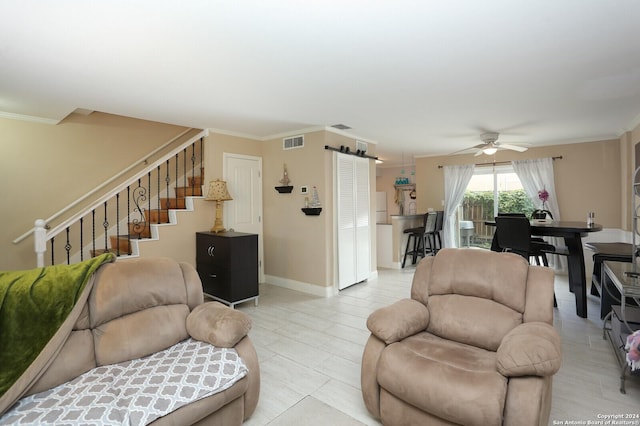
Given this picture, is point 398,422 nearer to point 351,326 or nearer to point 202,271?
point 351,326

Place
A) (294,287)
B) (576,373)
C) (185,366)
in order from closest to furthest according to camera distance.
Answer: (185,366), (576,373), (294,287)

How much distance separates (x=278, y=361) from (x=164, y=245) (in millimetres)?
2353

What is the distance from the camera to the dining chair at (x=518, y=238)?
3.90 m

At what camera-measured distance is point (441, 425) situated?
1631 mm

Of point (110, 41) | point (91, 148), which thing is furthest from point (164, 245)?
point (110, 41)

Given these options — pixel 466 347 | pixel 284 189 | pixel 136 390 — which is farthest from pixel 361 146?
pixel 136 390

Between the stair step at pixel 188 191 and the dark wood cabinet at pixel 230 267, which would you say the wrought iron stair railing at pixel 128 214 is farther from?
the dark wood cabinet at pixel 230 267

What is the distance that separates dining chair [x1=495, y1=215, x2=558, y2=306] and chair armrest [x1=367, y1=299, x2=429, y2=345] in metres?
2.42

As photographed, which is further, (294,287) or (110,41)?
(294,287)

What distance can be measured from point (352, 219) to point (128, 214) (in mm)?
3251

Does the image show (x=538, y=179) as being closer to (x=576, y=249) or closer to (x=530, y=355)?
(x=576, y=249)

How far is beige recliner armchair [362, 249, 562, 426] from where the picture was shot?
1514 millimetres

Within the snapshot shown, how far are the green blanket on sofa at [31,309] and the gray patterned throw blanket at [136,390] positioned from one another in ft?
0.66

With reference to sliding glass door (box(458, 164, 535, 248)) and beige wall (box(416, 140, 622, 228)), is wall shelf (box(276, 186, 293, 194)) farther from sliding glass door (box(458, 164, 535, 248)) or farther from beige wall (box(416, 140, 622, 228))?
beige wall (box(416, 140, 622, 228))
